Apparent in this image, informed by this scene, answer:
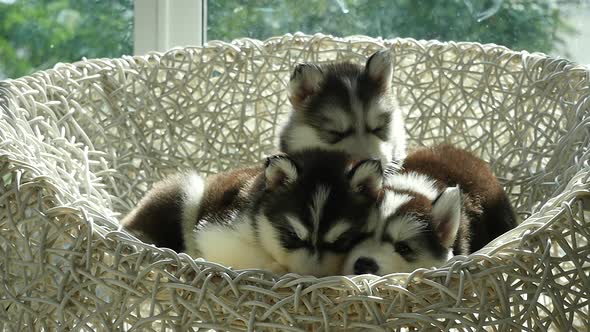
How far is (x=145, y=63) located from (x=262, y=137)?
0.46 metres


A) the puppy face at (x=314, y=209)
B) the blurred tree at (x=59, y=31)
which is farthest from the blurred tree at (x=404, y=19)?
the puppy face at (x=314, y=209)

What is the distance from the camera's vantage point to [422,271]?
1.57 m

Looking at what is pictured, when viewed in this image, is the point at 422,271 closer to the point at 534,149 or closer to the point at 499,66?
the point at 534,149

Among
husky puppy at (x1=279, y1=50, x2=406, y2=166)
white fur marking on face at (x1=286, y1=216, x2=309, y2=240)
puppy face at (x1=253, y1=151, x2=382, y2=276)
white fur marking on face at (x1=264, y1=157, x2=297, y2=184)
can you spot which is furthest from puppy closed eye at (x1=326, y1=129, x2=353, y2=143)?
white fur marking on face at (x1=286, y1=216, x2=309, y2=240)

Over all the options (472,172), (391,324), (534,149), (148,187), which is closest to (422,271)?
(391,324)

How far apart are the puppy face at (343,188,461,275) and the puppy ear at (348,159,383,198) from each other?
56mm

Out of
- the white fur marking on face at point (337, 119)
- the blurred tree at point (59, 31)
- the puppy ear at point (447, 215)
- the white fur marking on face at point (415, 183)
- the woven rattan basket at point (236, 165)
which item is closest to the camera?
the woven rattan basket at point (236, 165)

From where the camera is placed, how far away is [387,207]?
2.03 metres

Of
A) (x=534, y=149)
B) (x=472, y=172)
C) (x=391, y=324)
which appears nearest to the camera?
(x=391, y=324)

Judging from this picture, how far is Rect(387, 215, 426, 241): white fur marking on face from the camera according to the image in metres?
1.96

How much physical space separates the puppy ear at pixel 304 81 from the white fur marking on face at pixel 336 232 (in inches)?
28.4

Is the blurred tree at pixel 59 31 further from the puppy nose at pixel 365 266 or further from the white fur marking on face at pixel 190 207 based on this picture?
the puppy nose at pixel 365 266

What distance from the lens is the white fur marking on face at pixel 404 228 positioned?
1.96 m

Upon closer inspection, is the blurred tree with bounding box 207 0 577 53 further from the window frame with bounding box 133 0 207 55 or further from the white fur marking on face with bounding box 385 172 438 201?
the white fur marking on face with bounding box 385 172 438 201
